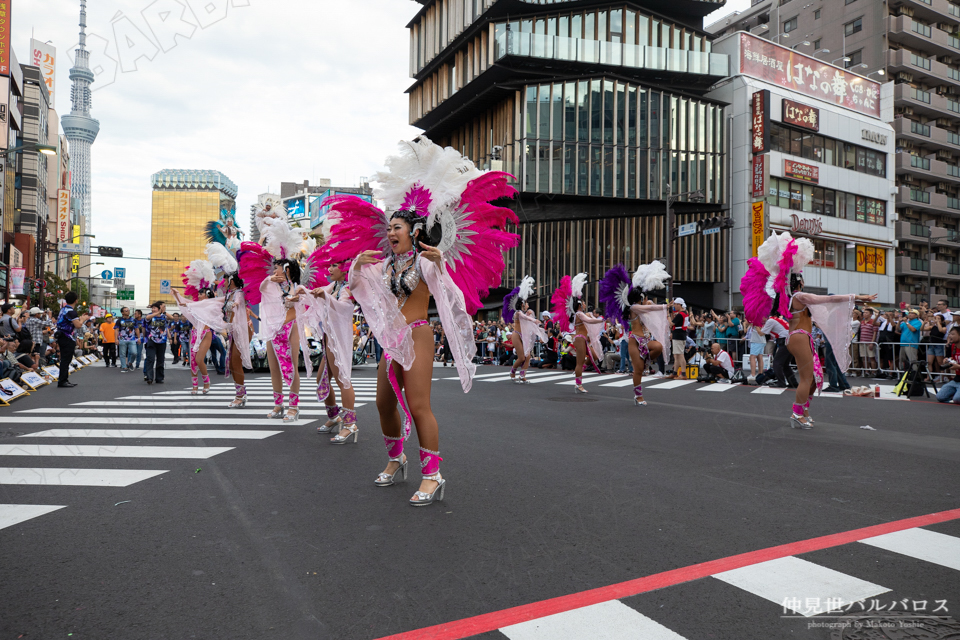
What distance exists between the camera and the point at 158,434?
7.54 meters

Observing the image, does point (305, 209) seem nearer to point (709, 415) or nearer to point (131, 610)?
point (709, 415)

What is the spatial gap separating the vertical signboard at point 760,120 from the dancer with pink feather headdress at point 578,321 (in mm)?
28439

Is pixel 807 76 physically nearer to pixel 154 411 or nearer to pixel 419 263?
pixel 154 411

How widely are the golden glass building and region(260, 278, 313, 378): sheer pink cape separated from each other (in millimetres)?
54333

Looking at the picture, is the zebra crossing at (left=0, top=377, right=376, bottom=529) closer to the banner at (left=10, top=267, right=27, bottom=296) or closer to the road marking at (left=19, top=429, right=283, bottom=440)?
the road marking at (left=19, top=429, right=283, bottom=440)

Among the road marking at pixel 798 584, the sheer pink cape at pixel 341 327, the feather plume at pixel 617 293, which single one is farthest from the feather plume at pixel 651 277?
the road marking at pixel 798 584

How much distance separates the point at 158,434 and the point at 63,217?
77.9 m

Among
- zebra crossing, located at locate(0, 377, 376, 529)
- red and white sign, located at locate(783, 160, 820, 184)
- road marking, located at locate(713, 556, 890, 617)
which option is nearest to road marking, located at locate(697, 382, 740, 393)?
zebra crossing, located at locate(0, 377, 376, 529)

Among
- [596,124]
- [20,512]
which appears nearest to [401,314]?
[20,512]

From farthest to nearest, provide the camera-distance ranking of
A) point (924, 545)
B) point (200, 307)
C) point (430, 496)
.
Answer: point (200, 307) → point (430, 496) → point (924, 545)

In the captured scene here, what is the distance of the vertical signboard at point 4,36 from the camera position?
33.8m

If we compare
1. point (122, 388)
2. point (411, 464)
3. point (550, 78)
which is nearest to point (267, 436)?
point (411, 464)

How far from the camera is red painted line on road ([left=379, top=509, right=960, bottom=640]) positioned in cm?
264

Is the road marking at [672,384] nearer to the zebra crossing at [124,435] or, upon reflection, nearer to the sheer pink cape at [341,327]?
the zebra crossing at [124,435]
